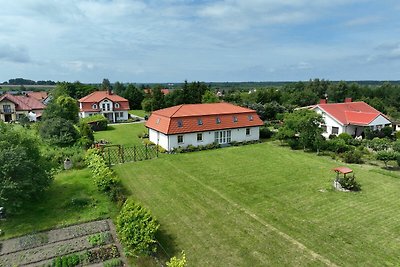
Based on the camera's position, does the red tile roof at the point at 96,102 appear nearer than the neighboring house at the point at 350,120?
No

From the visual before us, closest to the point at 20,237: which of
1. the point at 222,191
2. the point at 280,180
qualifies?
the point at 222,191

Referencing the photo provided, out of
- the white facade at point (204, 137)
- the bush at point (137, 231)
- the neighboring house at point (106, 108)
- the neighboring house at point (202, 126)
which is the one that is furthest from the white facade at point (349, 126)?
the neighboring house at point (106, 108)

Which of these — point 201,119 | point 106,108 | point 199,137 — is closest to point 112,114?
point 106,108

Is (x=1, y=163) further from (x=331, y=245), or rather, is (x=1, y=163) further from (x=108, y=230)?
(x=331, y=245)

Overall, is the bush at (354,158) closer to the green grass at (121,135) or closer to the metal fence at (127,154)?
the metal fence at (127,154)

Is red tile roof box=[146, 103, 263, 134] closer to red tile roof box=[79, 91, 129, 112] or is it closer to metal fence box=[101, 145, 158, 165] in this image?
metal fence box=[101, 145, 158, 165]

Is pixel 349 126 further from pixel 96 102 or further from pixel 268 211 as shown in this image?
pixel 96 102
